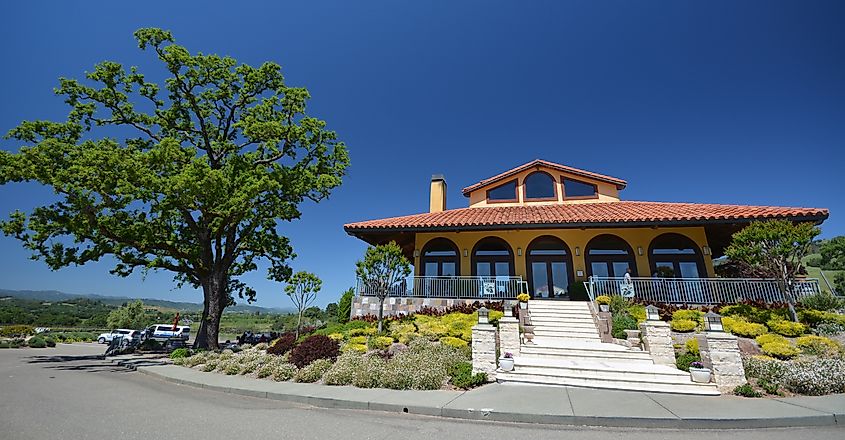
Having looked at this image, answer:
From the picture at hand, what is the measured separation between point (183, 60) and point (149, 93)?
8.60 ft

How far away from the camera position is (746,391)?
21.6 ft

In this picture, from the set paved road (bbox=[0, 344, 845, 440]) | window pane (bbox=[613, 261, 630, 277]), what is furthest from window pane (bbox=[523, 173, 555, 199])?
paved road (bbox=[0, 344, 845, 440])

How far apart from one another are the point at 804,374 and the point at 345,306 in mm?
14452

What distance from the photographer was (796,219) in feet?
40.1

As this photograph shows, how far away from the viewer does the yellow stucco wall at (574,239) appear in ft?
49.8

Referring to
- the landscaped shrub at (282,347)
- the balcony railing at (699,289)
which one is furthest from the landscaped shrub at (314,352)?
the balcony railing at (699,289)

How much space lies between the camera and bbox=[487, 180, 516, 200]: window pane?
20.4 metres

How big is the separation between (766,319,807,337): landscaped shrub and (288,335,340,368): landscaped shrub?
Result: 496 inches

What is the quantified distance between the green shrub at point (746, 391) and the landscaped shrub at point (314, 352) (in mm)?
9302

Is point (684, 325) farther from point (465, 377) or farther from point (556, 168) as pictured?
point (556, 168)

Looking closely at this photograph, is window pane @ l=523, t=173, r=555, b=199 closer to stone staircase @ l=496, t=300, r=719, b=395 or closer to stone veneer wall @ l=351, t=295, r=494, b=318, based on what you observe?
stone veneer wall @ l=351, t=295, r=494, b=318

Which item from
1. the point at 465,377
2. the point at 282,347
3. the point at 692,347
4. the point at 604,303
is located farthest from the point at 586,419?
the point at 282,347

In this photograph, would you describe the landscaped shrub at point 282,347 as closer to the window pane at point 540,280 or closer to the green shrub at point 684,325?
the window pane at point 540,280

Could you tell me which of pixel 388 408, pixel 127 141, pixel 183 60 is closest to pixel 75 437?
pixel 388 408
